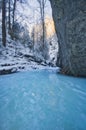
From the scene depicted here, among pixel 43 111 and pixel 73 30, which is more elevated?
pixel 73 30

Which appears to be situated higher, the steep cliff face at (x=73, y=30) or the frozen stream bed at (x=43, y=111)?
the steep cliff face at (x=73, y=30)

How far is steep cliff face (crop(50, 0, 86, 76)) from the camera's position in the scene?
1106 cm

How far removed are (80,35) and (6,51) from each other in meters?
7.71

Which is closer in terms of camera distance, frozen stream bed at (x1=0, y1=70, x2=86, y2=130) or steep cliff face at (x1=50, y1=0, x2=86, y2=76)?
frozen stream bed at (x1=0, y1=70, x2=86, y2=130)

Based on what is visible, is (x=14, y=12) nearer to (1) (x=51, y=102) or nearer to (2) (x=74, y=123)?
(1) (x=51, y=102)

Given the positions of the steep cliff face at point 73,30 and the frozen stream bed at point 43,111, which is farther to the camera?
the steep cliff face at point 73,30

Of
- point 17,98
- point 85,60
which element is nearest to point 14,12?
point 85,60

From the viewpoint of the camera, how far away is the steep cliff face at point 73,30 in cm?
1106

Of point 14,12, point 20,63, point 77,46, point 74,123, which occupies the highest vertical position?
→ point 14,12

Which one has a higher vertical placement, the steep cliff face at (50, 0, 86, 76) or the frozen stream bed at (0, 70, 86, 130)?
the steep cliff face at (50, 0, 86, 76)

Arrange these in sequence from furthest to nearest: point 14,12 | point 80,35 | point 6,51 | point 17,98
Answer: point 14,12, point 6,51, point 80,35, point 17,98

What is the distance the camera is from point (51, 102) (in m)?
5.82

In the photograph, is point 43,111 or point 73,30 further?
point 73,30

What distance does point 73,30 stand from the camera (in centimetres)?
1165
